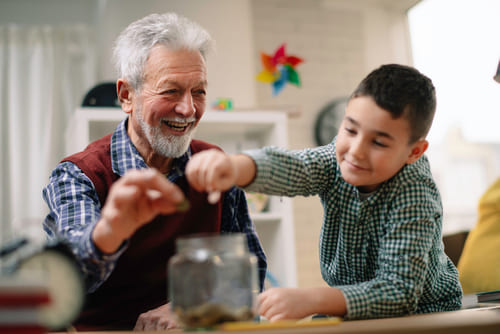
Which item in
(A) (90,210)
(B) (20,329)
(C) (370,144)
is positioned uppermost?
(C) (370,144)

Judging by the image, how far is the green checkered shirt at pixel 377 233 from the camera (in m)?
0.91

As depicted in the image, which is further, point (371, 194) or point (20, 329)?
point (371, 194)

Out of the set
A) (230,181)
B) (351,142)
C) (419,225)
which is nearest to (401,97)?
(351,142)

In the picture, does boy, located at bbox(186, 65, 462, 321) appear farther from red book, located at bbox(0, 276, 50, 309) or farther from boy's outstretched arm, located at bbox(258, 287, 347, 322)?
red book, located at bbox(0, 276, 50, 309)

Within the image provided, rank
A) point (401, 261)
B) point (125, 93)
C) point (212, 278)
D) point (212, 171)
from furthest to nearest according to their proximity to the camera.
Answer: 1. point (125, 93)
2. point (401, 261)
3. point (212, 171)
4. point (212, 278)

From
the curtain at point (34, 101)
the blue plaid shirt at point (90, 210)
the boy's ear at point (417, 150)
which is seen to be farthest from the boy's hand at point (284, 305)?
the curtain at point (34, 101)

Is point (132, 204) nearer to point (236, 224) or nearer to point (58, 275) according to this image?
point (58, 275)

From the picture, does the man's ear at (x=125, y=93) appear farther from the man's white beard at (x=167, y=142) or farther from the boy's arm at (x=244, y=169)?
the boy's arm at (x=244, y=169)

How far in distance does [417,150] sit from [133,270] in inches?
29.8

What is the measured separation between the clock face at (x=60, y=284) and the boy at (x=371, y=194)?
22 centimetres

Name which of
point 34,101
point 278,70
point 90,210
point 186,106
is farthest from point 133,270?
point 34,101

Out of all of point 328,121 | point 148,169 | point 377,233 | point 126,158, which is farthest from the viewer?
point 328,121

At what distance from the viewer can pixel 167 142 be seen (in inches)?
55.3

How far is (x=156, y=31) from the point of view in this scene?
4.65 feet
